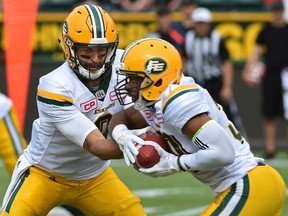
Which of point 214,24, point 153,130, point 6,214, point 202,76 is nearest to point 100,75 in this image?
point 153,130

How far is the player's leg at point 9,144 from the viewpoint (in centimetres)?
614

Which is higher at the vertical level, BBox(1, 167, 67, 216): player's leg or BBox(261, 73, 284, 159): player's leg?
BBox(1, 167, 67, 216): player's leg

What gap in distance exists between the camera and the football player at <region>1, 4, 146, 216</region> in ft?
15.1

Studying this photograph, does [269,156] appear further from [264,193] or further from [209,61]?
[264,193]

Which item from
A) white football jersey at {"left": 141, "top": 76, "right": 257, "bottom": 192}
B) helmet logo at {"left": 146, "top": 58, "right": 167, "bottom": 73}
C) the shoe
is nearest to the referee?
the shoe

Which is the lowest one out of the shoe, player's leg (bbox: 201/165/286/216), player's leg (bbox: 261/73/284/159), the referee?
the shoe

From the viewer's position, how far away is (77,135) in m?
4.55

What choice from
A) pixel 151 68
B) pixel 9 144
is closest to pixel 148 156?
pixel 151 68

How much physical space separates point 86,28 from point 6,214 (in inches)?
43.1

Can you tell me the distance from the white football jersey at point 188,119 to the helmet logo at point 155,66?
0.11 meters

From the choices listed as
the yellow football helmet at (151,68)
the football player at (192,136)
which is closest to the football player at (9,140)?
the football player at (192,136)

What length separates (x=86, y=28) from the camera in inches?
186

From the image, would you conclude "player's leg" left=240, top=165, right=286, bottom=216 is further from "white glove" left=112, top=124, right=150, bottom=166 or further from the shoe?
the shoe

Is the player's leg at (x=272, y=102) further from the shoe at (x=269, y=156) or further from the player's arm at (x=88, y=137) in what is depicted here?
the player's arm at (x=88, y=137)
